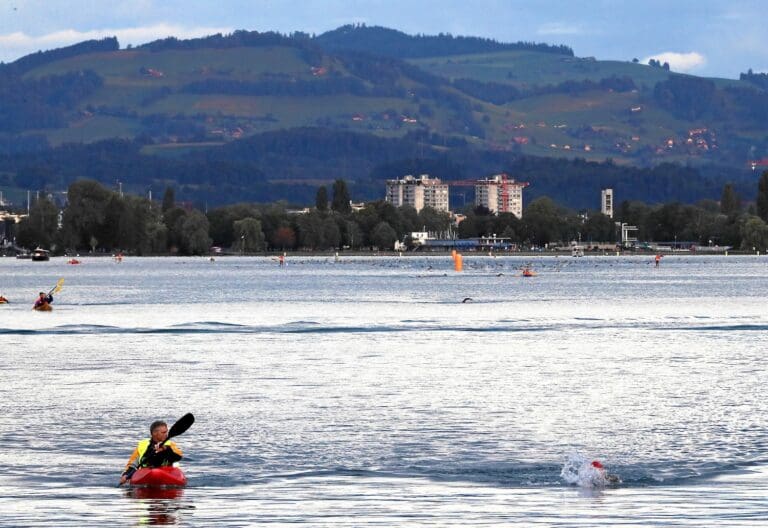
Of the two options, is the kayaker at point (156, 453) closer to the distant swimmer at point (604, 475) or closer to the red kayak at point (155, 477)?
the red kayak at point (155, 477)

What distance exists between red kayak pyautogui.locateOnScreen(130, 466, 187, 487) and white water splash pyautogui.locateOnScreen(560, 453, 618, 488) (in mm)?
9060

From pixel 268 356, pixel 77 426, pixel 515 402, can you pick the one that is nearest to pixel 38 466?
pixel 77 426

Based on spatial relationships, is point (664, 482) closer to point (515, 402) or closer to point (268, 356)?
point (515, 402)

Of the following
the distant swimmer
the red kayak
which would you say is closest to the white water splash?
the distant swimmer

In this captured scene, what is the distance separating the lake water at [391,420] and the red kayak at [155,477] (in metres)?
0.54

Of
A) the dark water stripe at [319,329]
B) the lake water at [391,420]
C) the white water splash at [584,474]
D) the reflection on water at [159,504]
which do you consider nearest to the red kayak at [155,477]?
the reflection on water at [159,504]

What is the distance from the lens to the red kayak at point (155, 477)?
36156 mm

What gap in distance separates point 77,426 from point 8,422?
8.30 feet

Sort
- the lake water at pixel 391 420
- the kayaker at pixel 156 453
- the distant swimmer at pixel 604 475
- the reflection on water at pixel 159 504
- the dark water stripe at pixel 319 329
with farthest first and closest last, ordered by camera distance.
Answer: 1. the dark water stripe at pixel 319 329
2. the distant swimmer at pixel 604 475
3. the kayaker at pixel 156 453
4. the lake water at pixel 391 420
5. the reflection on water at pixel 159 504

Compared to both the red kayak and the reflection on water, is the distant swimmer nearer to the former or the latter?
the reflection on water

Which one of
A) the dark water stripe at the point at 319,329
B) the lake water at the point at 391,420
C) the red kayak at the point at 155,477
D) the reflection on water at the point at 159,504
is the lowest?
the dark water stripe at the point at 319,329

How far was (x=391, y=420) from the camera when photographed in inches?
1950

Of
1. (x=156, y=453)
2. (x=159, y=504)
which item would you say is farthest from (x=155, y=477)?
(x=159, y=504)

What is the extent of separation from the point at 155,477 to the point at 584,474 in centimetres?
976
